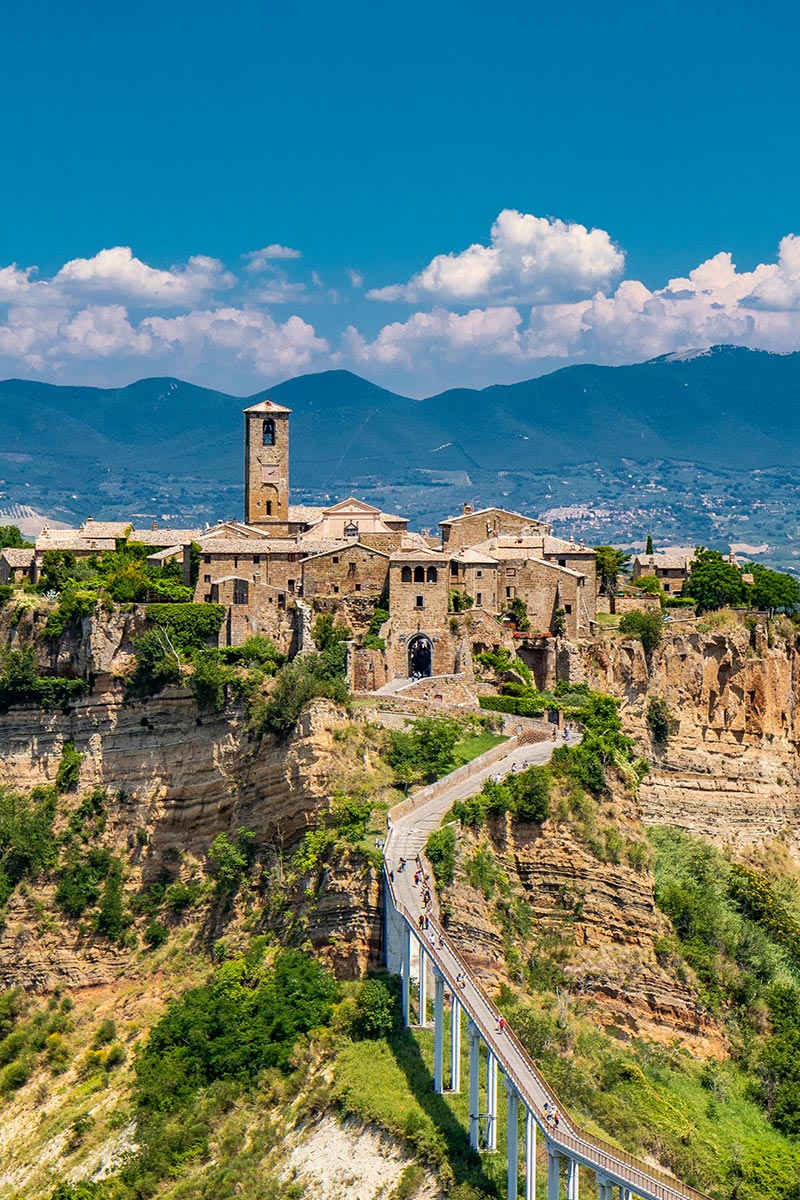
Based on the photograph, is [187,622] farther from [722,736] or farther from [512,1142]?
[512,1142]

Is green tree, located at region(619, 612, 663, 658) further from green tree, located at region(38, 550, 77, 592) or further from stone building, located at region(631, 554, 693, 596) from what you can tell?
green tree, located at region(38, 550, 77, 592)

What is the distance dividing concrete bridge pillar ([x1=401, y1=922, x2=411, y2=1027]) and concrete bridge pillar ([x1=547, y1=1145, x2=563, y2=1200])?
383 inches

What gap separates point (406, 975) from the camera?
4994 centimetres

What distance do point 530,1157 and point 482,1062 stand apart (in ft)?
21.6

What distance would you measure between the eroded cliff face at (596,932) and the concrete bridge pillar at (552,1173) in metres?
15.1

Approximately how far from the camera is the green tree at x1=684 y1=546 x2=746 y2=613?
8512 cm

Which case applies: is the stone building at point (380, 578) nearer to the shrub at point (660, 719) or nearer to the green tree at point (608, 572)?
the green tree at point (608, 572)

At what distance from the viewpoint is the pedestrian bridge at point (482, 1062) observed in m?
39.8

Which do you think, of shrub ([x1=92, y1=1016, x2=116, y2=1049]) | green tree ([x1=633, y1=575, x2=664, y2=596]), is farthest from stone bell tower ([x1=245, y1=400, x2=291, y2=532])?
shrub ([x1=92, y1=1016, x2=116, y2=1049])

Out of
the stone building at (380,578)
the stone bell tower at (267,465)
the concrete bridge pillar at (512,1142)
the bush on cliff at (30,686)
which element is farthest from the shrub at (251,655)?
the concrete bridge pillar at (512,1142)

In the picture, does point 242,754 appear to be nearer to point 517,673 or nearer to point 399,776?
point 399,776

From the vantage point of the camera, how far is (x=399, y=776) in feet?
200

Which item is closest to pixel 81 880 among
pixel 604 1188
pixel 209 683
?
pixel 209 683

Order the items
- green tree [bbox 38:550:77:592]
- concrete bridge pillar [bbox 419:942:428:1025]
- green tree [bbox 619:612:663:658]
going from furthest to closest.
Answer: green tree [bbox 619:612:663:658] < green tree [bbox 38:550:77:592] < concrete bridge pillar [bbox 419:942:428:1025]
